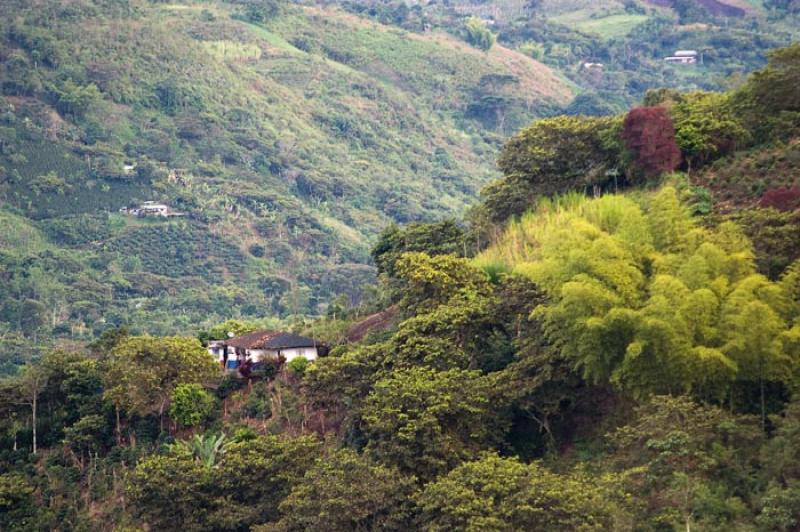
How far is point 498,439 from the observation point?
84.9ft

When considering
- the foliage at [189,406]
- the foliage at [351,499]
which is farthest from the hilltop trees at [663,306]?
the foliage at [189,406]

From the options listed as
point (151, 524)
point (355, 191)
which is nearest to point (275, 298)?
point (355, 191)

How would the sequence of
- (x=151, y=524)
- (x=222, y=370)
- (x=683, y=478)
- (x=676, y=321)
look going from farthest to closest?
(x=222, y=370) < (x=151, y=524) < (x=676, y=321) < (x=683, y=478)

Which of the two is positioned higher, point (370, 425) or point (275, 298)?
point (370, 425)

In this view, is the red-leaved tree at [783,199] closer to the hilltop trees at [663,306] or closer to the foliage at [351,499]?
the hilltop trees at [663,306]

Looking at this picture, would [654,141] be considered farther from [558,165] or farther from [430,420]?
[430,420]

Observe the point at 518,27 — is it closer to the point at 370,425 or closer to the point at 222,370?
the point at 222,370

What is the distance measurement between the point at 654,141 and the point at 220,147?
179 ft

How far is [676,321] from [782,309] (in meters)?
1.82

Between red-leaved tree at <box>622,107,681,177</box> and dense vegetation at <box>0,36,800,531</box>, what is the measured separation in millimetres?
62

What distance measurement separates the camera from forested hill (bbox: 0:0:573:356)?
69.7 meters

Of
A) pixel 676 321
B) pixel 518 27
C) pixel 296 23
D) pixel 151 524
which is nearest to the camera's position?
pixel 676 321

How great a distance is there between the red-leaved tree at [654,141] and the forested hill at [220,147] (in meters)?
33.1

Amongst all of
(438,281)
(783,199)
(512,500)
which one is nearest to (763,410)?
(512,500)
